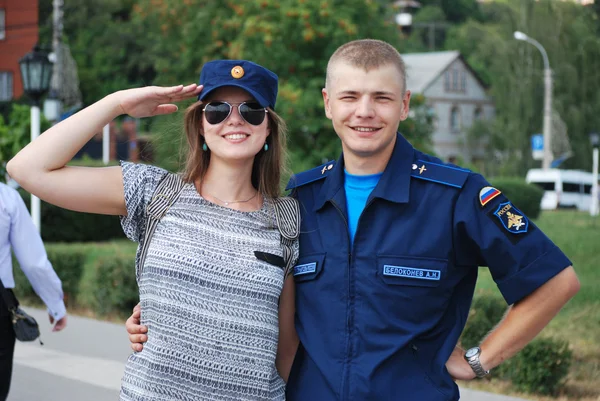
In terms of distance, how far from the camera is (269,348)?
10.7 ft

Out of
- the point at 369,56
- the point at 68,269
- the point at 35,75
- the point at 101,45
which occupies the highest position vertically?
the point at 369,56

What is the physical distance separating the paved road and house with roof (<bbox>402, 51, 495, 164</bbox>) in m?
53.5

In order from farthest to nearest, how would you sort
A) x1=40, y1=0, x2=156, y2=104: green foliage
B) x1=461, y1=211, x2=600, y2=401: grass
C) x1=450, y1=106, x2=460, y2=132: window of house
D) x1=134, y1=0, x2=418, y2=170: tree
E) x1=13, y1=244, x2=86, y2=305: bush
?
x1=450, y1=106, x2=460, y2=132: window of house
x1=40, y1=0, x2=156, y2=104: green foliage
x1=134, y1=0, x2=418, y2=170: tree
x1=13, y1=244, x2=86, y2=305: bush
x1=461, y1=211, x2=600, y2=401: grass

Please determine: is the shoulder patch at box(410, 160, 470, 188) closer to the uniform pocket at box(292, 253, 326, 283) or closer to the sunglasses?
the uniform pocket at box(292, 253, 326, 283)

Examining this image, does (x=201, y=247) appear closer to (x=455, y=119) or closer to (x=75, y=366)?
(x=75, y=366)

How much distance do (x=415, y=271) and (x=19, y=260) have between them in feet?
10.3

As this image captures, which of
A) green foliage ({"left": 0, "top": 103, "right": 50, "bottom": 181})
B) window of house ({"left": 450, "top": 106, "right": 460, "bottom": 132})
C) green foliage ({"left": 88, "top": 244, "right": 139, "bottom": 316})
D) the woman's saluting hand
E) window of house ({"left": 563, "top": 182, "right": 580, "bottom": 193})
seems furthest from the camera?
window of house ({"left": 450, "top": 106, "right": 460, "bottom": 132})

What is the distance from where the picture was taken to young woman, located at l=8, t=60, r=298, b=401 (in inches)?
125

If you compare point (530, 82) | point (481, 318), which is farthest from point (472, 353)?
point (530, 82)

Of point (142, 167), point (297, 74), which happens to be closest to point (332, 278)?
point (142, 167)

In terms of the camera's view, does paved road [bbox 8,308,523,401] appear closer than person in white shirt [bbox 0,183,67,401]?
No

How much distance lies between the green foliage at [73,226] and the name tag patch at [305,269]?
1574cm

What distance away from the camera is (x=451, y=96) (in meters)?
67.4

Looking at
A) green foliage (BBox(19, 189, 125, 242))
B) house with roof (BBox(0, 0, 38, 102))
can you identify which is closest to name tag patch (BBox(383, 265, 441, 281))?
green foliage (BBox(19, 189, 125, 242))
